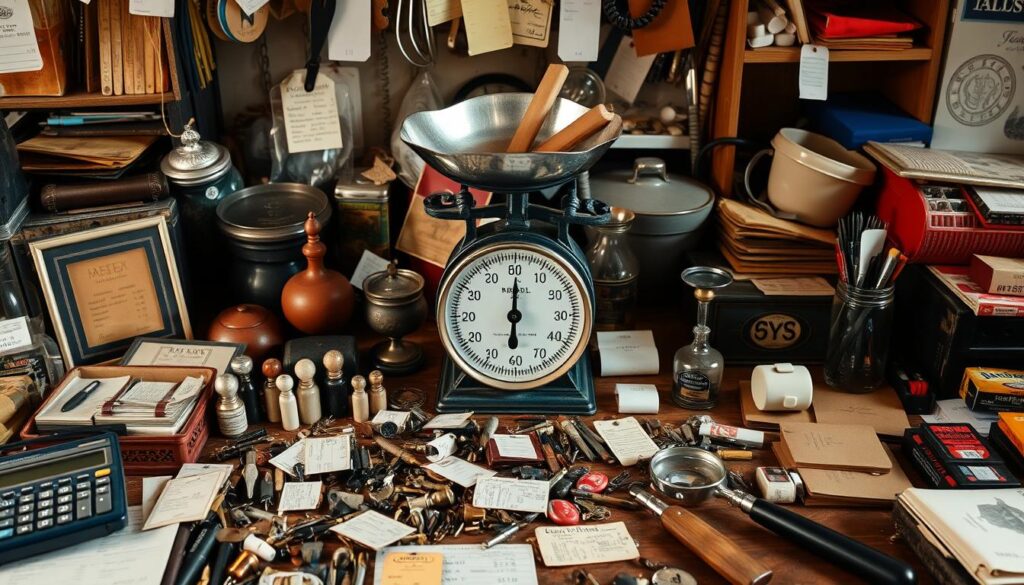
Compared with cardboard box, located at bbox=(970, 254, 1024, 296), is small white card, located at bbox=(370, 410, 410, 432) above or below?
below

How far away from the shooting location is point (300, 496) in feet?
4.64

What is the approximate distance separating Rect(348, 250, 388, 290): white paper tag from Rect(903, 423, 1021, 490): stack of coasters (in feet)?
3.56

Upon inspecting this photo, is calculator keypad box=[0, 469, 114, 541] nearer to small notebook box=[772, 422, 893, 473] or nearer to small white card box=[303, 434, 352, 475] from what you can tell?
small white card box=[303, 434, 352, 475]

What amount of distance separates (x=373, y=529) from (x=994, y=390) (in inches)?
42.6

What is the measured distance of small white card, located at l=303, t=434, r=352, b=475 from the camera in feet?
4.83

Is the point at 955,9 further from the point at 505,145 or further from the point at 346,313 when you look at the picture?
the point at 346,313

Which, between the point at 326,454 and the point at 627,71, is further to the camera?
the point at 627,71

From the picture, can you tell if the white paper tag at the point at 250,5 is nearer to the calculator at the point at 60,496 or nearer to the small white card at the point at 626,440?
the calculator at the point at 60,496

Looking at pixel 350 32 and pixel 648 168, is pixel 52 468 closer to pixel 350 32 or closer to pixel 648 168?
pixel 350 32

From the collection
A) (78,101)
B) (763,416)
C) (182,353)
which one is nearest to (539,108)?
(763,416)

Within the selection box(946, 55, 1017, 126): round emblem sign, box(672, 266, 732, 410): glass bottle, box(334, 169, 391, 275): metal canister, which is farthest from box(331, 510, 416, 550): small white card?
box(946, 55, 1017, 126): round emblem sign

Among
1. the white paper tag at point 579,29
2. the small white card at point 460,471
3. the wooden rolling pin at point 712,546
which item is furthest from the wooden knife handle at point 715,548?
the white paper tag at point 579,29

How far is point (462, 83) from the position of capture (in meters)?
2.09

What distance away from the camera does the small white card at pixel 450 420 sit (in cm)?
158
